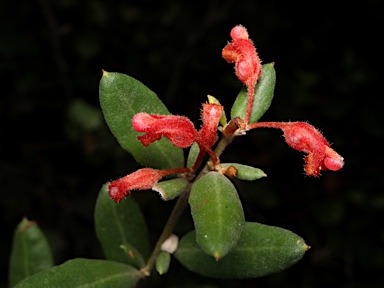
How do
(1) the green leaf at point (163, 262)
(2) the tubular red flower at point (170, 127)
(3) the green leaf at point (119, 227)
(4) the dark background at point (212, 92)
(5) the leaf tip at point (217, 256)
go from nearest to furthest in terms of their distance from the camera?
1. (5) the leaf tip at point (217, 256)
2. (2) the tubular red flower at point (170, 127)
3. (1) the green leaf at point (163, 262)
4. (3) the green leaf at point (119, 227)
5. (4) the dark background at point (212, 92)

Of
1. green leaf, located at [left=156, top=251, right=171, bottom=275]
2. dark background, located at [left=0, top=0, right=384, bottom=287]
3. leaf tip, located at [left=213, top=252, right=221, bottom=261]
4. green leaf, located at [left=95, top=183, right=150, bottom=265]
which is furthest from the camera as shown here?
dark background, located at [left=0, top=0, right=384, bottom=287]

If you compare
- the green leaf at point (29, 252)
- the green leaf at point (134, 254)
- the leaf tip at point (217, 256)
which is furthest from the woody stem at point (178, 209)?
the green leaf at point (29, 252)

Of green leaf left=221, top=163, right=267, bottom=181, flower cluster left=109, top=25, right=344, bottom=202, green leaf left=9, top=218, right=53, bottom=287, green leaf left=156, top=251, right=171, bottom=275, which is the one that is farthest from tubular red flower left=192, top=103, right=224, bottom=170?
green leaf left=9, top=218, right=53, bottom=287

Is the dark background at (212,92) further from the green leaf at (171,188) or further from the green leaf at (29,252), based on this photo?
the green leaf at (171,188)

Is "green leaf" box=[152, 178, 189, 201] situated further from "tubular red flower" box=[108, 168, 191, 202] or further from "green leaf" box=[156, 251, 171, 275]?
"green leaf" box=[156, 251, 171, 275]

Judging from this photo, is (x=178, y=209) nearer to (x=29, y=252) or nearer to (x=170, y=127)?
(x=170, y=127)

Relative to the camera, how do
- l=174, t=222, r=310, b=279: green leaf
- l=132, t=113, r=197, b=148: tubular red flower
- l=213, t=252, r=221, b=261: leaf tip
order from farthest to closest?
l=174, t=222, r=310, b=279: green leaf → l=132, t=113, r=197, b=148: tubular red flower → l=213, t=252, r=221, b=261: leaf tip
